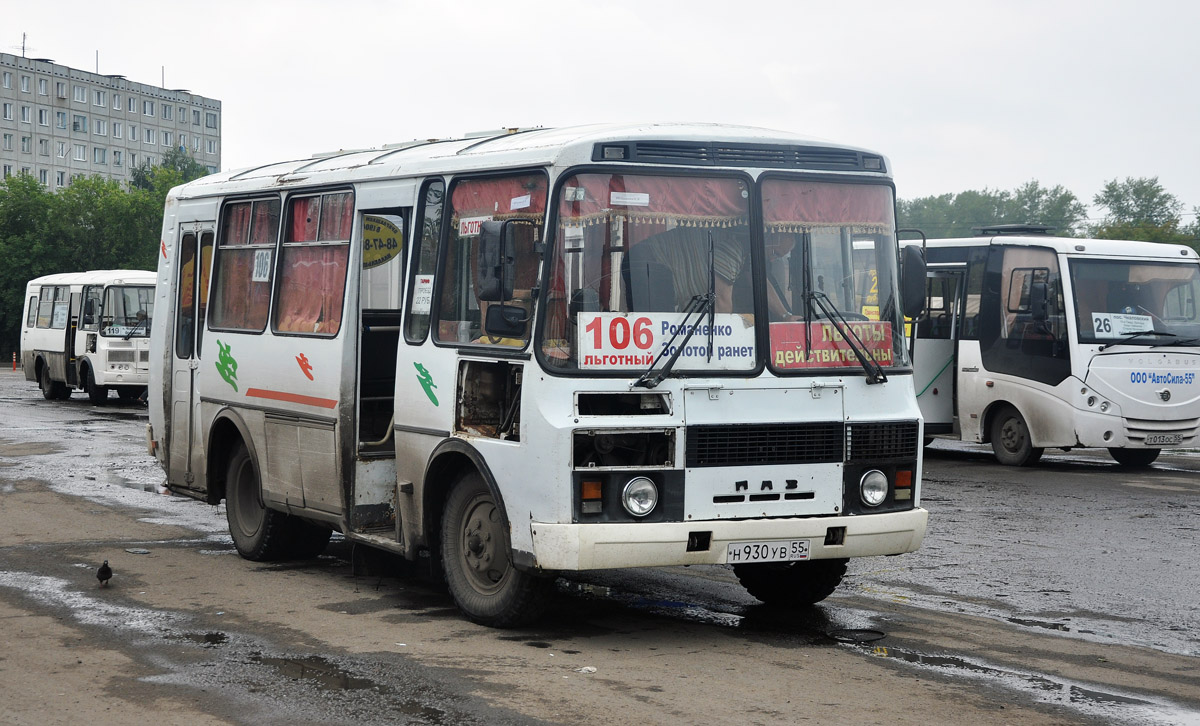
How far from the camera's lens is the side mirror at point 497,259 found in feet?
24.9

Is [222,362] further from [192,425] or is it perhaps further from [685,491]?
[685,491]

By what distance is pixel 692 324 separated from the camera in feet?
25.0

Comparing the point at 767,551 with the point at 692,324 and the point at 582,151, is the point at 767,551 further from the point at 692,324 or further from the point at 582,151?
the point at 582,151

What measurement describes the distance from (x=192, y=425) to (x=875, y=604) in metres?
5.64

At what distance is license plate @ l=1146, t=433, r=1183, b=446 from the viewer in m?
18.2

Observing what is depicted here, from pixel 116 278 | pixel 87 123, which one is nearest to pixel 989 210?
pixel 87 123

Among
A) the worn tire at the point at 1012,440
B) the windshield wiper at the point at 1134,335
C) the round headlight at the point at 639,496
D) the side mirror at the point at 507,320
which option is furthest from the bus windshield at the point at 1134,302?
the side mirror at the point at 507,320

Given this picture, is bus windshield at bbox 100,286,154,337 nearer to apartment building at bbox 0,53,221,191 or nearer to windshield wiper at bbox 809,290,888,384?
windshield wiper at bbox 809,290,888,384

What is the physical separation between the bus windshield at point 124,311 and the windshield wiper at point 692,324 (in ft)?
82.6

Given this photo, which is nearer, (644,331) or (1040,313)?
(644,331)

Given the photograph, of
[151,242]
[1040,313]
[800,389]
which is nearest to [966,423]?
[1040,313]

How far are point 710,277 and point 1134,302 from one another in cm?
1263

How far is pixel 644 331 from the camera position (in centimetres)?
754

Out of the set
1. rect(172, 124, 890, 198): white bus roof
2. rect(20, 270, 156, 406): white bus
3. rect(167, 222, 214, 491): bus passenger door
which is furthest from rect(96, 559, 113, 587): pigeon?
rect(20, 270, 156, 406): white bus
